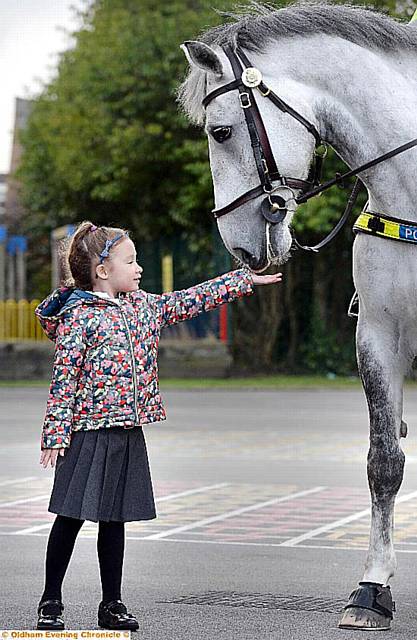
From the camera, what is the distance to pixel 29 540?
8.51 metres

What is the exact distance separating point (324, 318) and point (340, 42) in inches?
1018

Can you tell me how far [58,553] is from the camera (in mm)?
5930

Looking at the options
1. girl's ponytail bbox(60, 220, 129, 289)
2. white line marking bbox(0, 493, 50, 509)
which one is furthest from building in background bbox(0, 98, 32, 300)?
girl's ponytail bbox(60, 220, 129, 289)

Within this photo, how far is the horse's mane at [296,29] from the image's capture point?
5727mm

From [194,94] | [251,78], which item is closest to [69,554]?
[194,94]

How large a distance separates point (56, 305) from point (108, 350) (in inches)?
12.9

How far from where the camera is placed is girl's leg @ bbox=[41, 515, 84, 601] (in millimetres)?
5910

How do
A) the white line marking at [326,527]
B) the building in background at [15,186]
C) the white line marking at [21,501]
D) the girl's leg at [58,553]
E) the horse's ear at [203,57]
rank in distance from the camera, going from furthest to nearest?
1. the building in background at [15,186]
2. the white line marking at [21,501]
3. the white line marking at [326,527]
4. the girl's leg at [58,553]
5. the horse's ear at [203,57]

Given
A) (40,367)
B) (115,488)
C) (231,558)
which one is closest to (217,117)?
(115,488)

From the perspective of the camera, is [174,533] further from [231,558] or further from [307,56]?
[307,56]

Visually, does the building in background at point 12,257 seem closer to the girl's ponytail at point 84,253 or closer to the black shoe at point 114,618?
the girl's ponytail at point 84,253

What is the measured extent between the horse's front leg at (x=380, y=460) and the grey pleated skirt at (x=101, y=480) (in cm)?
96

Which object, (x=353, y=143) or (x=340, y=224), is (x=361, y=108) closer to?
(x=353, y=143)

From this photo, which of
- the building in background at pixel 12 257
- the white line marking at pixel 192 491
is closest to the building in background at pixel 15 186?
the building in background at pixel 12 257
